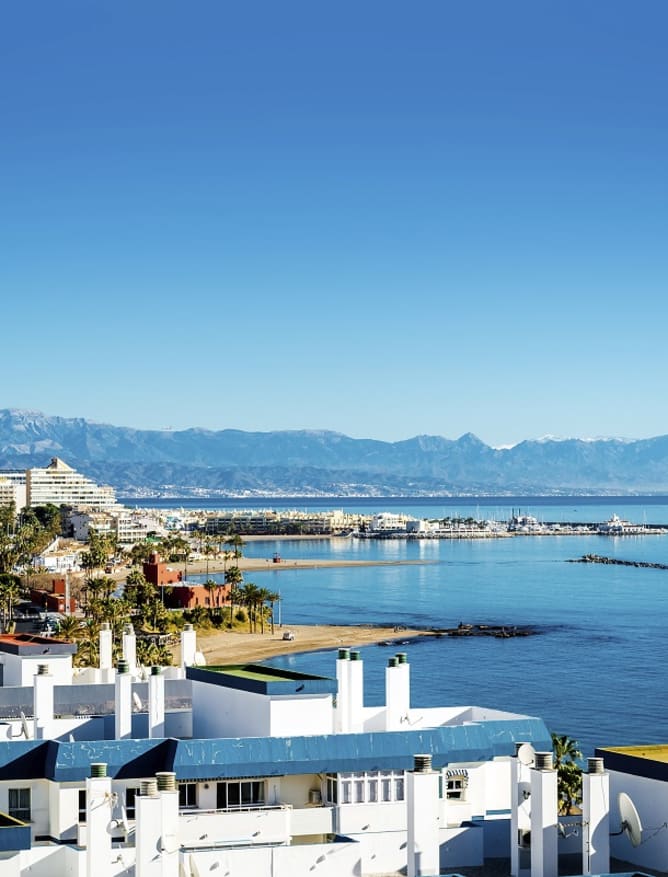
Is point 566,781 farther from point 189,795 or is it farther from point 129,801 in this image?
point 129,801

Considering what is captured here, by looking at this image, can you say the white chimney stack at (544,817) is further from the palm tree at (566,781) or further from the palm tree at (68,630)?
the palm tree at (68,630)

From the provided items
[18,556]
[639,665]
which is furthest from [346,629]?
[18,556]

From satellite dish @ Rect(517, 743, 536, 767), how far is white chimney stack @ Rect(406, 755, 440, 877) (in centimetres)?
150

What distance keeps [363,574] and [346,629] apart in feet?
264

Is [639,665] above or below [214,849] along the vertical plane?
below

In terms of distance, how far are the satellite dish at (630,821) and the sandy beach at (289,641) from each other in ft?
218

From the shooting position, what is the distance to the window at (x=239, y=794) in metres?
23.6

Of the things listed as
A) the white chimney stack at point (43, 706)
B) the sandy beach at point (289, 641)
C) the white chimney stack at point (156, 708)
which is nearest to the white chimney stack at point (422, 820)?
the white chimney stack at point (156, 708)

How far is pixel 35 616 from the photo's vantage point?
4232 inches

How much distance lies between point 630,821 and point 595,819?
77 cm

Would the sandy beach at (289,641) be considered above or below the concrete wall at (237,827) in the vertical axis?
below

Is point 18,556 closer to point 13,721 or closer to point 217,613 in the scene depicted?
point 217,613

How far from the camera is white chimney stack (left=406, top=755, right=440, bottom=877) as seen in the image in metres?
19.7

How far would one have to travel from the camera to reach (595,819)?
2006 cm
